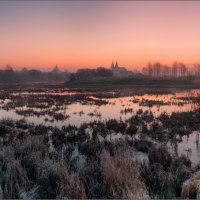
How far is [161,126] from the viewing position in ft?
50.4

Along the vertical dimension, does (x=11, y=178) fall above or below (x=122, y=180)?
above

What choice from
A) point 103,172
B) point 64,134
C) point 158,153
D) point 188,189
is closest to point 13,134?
point 64,134

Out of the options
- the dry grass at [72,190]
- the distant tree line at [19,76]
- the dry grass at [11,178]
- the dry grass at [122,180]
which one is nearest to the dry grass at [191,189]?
the dry grass at [122,180]

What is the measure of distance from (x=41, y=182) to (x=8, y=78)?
15087 cm

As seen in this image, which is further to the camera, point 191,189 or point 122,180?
point 122,180

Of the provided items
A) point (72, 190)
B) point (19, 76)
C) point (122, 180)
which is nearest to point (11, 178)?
point (72, 190)

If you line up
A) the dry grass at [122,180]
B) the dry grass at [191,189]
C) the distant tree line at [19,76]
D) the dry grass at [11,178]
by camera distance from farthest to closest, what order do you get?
the distant tree line at [19,76], the dry grass at [11,178], the dry grass at [191,189], the dry grass at [122,180]

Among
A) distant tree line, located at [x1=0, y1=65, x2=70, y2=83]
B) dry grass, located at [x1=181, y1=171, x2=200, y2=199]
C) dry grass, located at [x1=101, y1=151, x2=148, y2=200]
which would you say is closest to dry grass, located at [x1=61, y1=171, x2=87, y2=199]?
dry grass, located at [x1=101, y1=151, x2=148, y2=200]

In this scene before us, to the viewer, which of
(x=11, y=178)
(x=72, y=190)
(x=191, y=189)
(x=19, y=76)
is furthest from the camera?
(x=19, y=76)

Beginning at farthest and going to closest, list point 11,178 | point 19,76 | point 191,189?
1. point 19,76
2. point 11,178
3. point 191,189

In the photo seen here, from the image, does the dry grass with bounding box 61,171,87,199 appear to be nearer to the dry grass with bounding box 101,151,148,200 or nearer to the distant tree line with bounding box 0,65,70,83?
the dry grass with bounding box 101,151,148,200

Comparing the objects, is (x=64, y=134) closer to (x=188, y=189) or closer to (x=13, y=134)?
(x=13, y=134)

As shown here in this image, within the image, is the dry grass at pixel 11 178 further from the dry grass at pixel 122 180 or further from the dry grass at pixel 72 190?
the dry grass at pixel 122 180

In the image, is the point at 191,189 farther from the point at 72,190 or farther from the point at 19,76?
the point at 19,76
